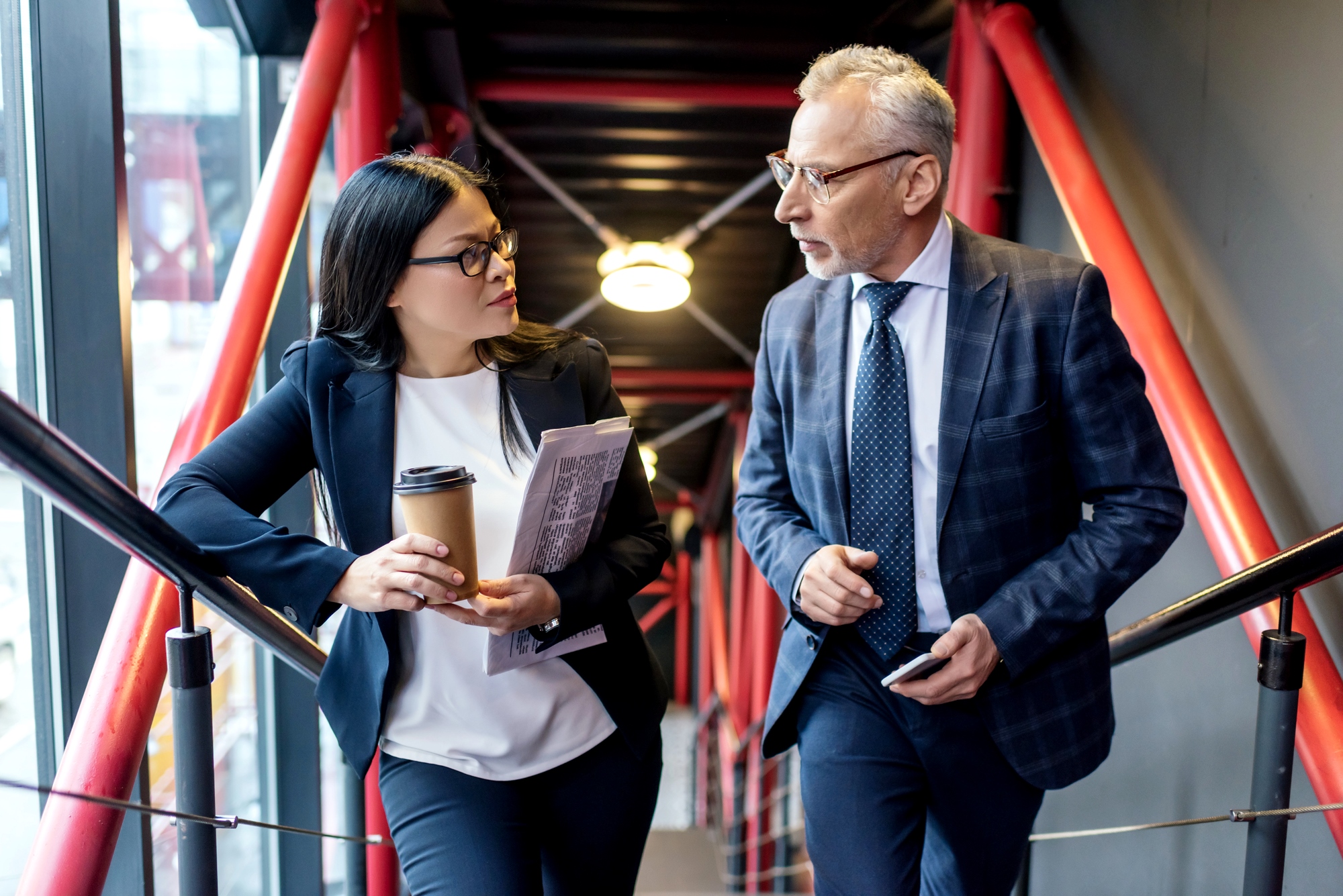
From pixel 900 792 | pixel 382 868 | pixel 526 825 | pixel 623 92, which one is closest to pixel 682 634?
pixel 623 92

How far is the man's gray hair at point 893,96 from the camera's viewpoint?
5.62 ft

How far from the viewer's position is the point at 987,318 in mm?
1640

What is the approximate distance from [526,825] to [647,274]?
410 centimetres

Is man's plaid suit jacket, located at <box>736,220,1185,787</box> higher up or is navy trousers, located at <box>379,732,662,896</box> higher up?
man's plaid suit jacket, located at <box>736,220,1185,787</box>

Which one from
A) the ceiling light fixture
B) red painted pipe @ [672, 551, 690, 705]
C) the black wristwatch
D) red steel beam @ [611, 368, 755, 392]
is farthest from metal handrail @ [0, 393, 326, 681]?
red painted pipe @ [672, 551, 690, 705]

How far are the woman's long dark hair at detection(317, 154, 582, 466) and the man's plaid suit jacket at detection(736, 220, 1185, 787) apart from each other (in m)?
0.69

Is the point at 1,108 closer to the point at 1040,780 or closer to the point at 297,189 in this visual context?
the point at 297,189

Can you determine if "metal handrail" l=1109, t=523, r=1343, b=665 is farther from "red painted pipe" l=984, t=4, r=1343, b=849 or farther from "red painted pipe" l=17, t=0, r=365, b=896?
"red painted pipe" l=17, t=0, r=365, b=896

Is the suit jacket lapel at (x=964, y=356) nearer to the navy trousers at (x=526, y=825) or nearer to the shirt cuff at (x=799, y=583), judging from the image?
the shirt cuff at (x=799, y=583)

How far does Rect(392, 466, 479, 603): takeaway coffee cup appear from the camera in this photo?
1.31m

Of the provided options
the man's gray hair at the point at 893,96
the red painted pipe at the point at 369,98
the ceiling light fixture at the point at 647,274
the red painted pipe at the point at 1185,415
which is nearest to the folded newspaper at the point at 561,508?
the man's gray hair at the point at 893,96

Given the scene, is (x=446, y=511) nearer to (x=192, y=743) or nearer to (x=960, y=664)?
(x=192, y=743)

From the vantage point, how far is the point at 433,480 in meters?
1.31

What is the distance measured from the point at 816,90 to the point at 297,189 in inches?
58.3
